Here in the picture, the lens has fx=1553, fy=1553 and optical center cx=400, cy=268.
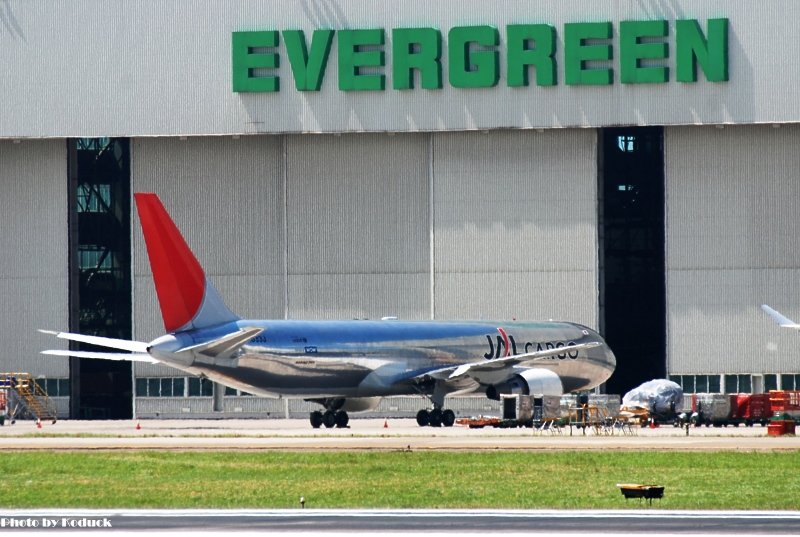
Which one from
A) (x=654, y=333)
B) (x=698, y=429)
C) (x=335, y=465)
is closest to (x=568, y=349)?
(x=698, y=429)

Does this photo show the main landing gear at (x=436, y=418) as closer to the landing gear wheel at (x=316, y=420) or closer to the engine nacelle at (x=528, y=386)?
the engine nacelle at (x=528, y=386)

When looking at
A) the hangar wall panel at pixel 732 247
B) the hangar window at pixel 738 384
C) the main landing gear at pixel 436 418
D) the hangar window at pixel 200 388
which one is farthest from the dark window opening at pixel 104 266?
the hangar window at pixel 738 384

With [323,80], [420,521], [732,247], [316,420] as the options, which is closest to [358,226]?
[323,80]

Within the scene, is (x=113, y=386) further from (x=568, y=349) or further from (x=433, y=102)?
(x=568, y=349)

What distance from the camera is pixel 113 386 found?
8281 centimetres

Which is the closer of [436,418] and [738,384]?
[436,418]

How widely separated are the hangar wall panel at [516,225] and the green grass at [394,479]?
102 feet

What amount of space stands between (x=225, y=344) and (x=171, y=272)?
322 cm

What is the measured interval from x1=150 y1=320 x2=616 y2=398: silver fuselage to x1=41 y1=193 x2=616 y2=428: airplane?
5cm

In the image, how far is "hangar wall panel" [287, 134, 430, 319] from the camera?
7269 centimetres

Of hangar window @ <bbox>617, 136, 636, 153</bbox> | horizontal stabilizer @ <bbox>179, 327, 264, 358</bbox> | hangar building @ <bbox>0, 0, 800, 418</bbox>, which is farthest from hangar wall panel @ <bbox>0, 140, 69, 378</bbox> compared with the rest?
hangar window @ <bbox>617, 136, 636, 153</bbox>

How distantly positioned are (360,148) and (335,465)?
3717 cm

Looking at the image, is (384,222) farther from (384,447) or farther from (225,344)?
(384,447)

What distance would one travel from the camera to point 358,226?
239 feet
